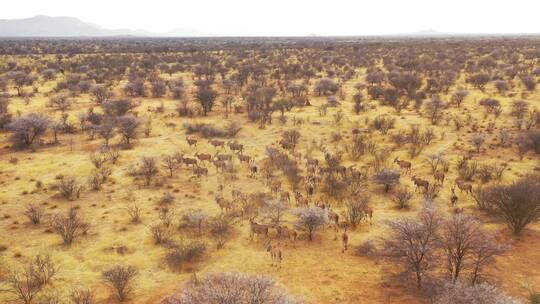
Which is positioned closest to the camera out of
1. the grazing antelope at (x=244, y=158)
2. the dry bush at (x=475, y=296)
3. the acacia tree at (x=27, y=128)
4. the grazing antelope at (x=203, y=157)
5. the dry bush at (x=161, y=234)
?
the dry bush at (x=475, y=296)

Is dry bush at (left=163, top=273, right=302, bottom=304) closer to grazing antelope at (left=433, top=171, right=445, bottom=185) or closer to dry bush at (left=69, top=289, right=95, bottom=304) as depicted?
dry bush at (left=69, top=289, right=95, bottom=304)

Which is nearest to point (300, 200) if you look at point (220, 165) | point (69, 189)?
point (220, 165)

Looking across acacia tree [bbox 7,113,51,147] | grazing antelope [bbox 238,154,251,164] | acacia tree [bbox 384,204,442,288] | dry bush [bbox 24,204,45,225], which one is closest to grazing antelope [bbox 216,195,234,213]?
grazing antelope [bbox 238,154,251,164]

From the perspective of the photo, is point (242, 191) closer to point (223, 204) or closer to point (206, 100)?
point (223, 204)

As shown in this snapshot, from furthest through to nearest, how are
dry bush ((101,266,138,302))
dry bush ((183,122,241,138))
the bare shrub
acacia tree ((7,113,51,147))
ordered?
dry bush ((183,122,241,138)) < acacia tree ((7,113,51,147)) < the bare shrub < dry bush ((101,266,138,302))

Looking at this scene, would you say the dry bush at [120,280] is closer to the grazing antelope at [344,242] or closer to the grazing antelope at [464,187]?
the grazing antelope at [344,242]

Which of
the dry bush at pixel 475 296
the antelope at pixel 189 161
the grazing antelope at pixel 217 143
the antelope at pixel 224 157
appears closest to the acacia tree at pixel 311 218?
the dry bush at pixel 475 296
